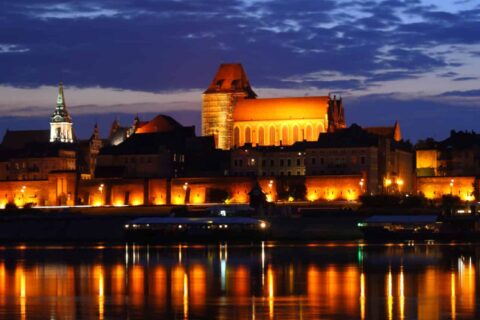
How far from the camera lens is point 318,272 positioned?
52125mm

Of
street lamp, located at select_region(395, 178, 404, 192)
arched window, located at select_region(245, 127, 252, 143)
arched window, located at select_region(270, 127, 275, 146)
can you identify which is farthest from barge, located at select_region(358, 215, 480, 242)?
arched window, located at select_region(245, 127, 252, 143)

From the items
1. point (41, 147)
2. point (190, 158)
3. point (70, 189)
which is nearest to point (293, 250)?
point (70, 189)

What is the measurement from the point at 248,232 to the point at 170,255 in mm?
19790

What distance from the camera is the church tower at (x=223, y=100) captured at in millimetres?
161125

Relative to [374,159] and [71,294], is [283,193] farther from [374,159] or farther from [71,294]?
[71,294]

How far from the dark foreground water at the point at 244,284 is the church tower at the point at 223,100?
91.1m

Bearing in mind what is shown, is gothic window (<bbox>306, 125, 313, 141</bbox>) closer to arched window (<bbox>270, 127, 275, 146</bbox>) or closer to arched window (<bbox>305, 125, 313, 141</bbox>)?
arched window (<bbox>305, 125, 313, 141</bbox>)

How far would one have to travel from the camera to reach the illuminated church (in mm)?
154625

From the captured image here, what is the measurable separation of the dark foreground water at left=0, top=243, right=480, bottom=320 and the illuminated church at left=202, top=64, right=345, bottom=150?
84914 millimetres

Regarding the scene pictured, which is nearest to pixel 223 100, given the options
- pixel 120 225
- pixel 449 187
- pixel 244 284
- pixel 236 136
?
pixel 236 136

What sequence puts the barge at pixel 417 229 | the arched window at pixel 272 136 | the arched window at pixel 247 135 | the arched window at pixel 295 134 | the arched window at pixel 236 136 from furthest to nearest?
the arched window at pixel 236 136
the arched window at pixel 247 135
the arched window at pixel 272 136
the arched window at pixel 295 134
the barge at pixel 417 229

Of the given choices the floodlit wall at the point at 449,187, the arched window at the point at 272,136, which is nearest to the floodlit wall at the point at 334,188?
the floodlit wall at the point at 449,187

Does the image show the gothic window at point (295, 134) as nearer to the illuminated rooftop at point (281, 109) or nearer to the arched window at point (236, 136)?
the illuminated rooftop at point (281, 109)

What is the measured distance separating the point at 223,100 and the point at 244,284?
116765mm
